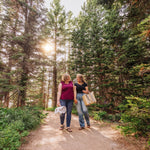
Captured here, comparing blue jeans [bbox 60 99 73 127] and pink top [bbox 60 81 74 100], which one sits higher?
pink top [bbox 60 81 74 100]

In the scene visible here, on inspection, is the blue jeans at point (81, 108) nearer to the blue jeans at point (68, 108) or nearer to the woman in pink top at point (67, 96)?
the woman in pink top at point (67, 96)

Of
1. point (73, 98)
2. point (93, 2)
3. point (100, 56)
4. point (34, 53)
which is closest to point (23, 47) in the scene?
point (34, 53)

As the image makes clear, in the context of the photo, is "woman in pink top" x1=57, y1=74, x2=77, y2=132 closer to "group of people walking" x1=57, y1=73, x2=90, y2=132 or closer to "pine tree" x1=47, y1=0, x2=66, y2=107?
"group of people walking" x1=57, y1=73, x2=90, y2=132

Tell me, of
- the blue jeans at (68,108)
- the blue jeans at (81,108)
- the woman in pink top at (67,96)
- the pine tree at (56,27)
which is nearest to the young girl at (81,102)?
the blue jeans at (81,108)

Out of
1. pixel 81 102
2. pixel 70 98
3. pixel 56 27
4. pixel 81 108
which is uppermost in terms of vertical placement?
pixel 56 27

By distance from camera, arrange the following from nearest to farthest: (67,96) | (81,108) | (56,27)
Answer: (67,96) < (81,108) < (56,27)

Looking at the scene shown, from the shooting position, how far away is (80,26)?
1202 cm

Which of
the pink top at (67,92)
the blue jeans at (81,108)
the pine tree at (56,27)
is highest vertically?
the pine tree at (56,27)

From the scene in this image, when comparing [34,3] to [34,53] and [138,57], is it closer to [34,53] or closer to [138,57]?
[34,53]

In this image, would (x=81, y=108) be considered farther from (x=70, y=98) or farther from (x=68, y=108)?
(x=70, y=98)

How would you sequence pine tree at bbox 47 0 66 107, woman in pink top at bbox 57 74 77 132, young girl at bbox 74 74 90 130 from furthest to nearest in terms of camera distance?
pine tree at bbox 47 0 66 107 → young girl at bbox 74 74 90 130 → woman in pink top at bbox 57 74 77 132

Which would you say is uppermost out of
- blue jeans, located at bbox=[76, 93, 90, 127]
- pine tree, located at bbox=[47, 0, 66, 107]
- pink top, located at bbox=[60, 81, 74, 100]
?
pine tree, located at bbox=[47, 0, 66, 107]

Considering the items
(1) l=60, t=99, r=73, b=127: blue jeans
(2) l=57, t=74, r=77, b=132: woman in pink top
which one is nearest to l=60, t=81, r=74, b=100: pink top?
(2) l=57, t=74, r=77, b=132: woman in pink top

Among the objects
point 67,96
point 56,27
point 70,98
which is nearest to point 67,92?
point 67,96
